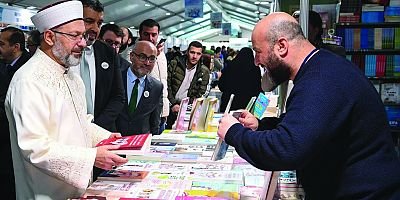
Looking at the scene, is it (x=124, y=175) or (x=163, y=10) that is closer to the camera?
(x=124, y=175)

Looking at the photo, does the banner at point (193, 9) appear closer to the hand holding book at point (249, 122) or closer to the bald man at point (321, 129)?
the hand holding book at point (249, 122)

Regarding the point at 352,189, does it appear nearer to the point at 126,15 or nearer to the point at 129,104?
the point at 129,104

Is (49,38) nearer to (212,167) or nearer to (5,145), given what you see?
(212,167)

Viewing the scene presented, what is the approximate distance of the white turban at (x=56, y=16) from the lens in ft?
6.12

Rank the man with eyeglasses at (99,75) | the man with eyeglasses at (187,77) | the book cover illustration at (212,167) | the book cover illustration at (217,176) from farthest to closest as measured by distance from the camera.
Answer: the man with eyeglasses at (187,77)
the man with eyeglasses at (99,75)
the book cover illustration at (212,167)
the book cover illustration at (217,176)

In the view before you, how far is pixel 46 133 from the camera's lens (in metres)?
1.72

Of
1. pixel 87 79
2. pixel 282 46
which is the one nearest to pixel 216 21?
pixel 87 79

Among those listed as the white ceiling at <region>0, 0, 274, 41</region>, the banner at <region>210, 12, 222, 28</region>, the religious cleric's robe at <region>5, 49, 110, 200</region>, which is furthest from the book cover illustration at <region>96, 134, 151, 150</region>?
the banner at <region>210, 12, 222, 28</region>

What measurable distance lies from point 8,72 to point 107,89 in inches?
37.2

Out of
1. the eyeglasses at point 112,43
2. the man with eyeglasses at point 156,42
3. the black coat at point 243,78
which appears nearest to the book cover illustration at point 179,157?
the man with eyeglasses at point 156,42

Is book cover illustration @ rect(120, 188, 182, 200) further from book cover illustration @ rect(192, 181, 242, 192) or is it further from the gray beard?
the gray beard

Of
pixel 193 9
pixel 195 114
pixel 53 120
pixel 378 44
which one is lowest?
pixel 193 9

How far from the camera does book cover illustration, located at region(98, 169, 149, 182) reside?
78.8 inches

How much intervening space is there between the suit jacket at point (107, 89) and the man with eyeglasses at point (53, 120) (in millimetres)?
740
